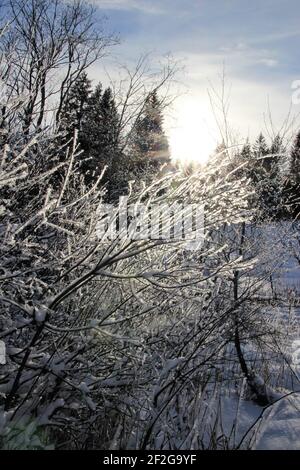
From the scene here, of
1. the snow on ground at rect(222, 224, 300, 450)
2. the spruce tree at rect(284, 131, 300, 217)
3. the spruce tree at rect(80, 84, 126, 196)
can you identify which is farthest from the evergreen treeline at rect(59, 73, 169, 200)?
the snow on ground at rect(222, 224, 300, 450)

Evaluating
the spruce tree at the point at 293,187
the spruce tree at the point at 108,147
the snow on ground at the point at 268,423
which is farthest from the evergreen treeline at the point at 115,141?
the snow on ground at the point at 268,423

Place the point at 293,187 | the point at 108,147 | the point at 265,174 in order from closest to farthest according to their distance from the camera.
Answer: the point at 265,174, the point at 293,187, the point at 108,147

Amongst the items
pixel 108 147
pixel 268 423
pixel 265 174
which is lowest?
pixel 268 423

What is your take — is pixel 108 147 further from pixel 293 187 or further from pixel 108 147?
pixel 293 187

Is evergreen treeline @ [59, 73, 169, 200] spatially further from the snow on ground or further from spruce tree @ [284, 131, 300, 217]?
Answer: the snow on ground

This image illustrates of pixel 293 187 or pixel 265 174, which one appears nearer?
pixel 265 174

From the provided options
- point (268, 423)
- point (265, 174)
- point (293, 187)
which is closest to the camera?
point (268, 423)

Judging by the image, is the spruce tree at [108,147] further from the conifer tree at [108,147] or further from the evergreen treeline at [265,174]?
the evergreen treeline at [265,174]

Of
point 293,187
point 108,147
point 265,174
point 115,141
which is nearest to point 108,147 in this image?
point 108,147

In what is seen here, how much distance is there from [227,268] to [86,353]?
44.1 inches

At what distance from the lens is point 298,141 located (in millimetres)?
30828
